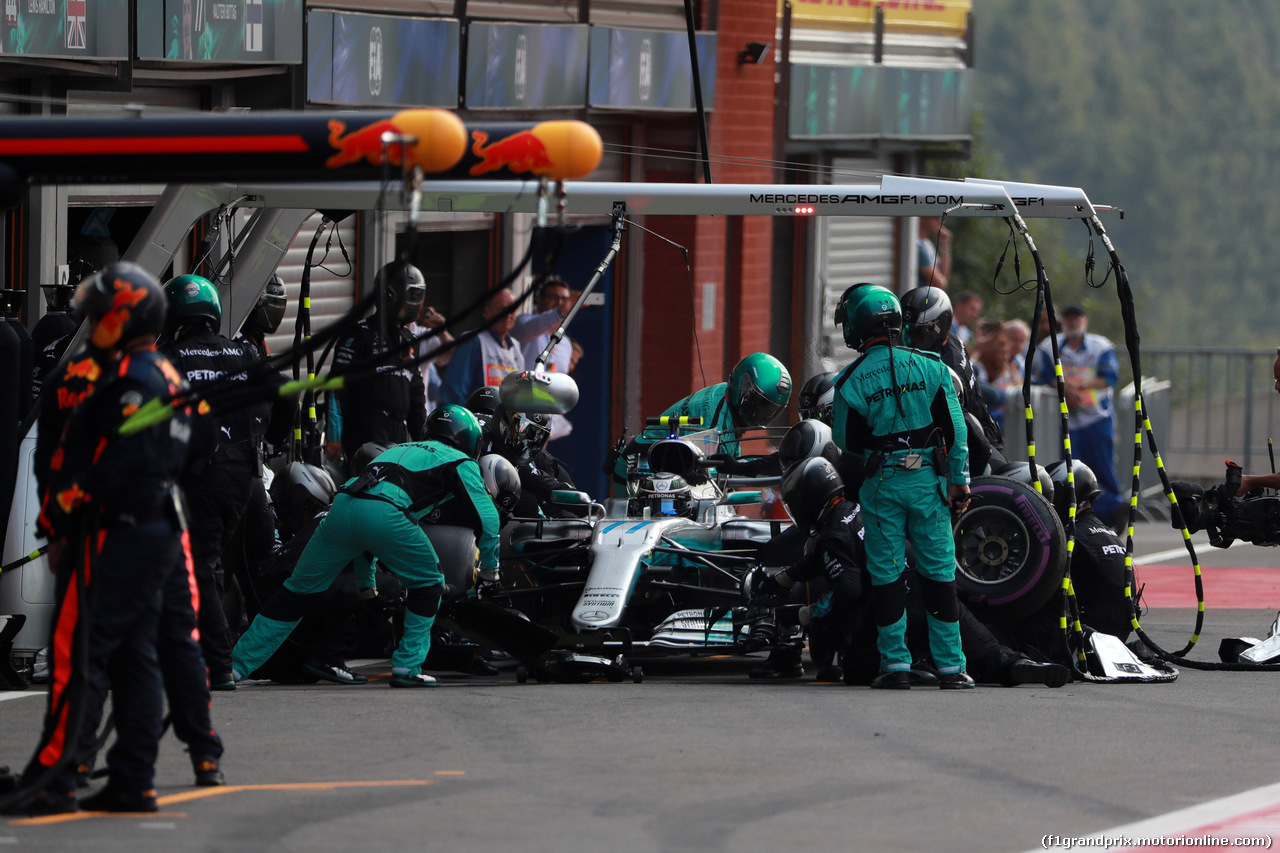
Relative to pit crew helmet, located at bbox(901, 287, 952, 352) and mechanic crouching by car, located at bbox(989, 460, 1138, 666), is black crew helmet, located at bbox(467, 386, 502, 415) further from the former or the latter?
mechanic crouching by car, located at bbox(989, 460, 1138, 666)

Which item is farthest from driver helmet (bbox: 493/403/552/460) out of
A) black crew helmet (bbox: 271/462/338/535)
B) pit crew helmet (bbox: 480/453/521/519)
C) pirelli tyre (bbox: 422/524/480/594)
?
pirelli tyre (bbox: 422/524/480/594)

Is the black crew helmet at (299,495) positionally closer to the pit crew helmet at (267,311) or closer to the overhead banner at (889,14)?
the pit crew helmet at (267,311)

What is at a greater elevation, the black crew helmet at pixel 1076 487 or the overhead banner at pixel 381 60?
the overhead banner at pixel 381 60

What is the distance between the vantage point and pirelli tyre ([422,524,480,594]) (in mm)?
9797

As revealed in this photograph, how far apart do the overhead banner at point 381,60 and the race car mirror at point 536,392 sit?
3703 millimetres

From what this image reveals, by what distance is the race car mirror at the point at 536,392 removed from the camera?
10.9m

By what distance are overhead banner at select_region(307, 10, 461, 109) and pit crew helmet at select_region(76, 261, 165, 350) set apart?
7289 millimetres

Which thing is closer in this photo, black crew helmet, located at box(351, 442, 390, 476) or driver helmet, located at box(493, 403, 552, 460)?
black crew helmet, located at box(351, 442, 390, 476)

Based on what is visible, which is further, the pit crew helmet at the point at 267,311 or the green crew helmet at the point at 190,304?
the pit crew helmet at the point at 267,311

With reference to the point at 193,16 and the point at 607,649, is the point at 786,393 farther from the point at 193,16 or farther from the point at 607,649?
the point at 193,16

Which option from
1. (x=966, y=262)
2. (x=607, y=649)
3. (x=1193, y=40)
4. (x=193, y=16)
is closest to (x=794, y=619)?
(x=607, y=649)

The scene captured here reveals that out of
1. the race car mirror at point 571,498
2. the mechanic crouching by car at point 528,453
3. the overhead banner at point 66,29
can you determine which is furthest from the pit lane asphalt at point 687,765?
the overhead banner at point 66,29

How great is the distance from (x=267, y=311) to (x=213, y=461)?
7.02 feet

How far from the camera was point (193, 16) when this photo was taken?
1248 centimetres
